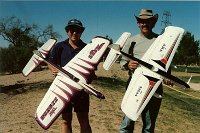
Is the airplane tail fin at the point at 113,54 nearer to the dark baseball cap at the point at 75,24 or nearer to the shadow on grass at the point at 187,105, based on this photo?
the dark baseball cap at the point at 75,24

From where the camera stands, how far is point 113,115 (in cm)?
980

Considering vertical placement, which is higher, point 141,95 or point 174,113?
point 141,95

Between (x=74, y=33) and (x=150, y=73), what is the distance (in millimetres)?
1299

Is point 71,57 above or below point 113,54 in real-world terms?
above

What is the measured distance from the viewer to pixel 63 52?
17.3 feet

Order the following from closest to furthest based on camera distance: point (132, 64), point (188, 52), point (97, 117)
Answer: point (132, 64), point (97, 117), point (188, 52)

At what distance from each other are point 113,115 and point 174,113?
297 centimetres

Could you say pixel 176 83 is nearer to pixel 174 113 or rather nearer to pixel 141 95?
pixel 141 95

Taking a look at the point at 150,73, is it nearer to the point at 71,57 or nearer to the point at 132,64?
the point at 132,64

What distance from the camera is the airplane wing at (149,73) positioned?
4.80 meters

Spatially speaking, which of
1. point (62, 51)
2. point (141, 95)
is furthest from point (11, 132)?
point (141, 95)

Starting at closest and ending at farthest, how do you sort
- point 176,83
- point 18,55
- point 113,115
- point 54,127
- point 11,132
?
1. point 176,83
2. point 11,132
3. point 54,127
4. point 113,115
5. point 18,55

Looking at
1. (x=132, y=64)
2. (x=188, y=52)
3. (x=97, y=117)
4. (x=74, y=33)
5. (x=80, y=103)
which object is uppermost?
(x=74, y=33)

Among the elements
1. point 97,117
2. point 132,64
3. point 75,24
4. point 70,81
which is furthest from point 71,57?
point 97,117
